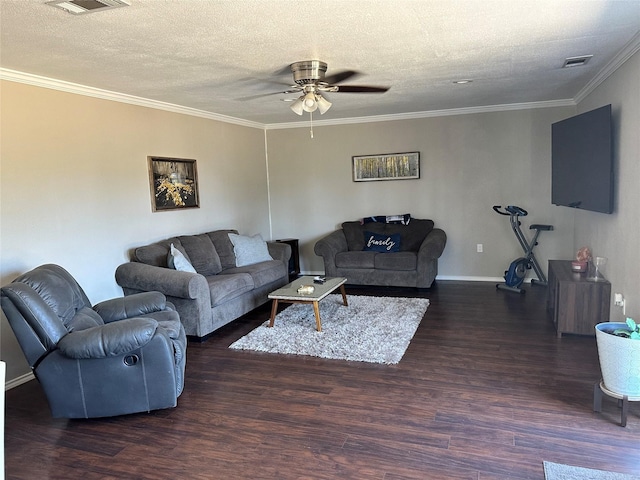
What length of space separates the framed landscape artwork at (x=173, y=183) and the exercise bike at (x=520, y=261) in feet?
12.6

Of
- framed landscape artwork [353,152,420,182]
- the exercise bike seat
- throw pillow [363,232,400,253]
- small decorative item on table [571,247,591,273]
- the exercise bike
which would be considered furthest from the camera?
framed landscape artwork [353,152,420,182]

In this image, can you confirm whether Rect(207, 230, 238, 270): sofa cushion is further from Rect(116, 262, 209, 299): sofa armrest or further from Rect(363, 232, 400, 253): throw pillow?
Rect(363, 232, 400, 253): throw pillow

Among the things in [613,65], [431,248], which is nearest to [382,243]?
[431,248]

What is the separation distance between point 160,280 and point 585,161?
387 cm

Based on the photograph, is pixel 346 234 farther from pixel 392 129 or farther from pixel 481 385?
pixel 481 385

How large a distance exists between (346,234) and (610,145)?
3613 millimetres

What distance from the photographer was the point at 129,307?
3.29 m

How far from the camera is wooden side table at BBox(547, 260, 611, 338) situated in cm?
370

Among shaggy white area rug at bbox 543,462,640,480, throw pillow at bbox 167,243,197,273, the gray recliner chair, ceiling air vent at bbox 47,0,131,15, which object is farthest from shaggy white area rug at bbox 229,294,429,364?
ceiling air vent at bbox 47,0,131,15

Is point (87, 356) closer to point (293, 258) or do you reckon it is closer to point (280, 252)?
point (280, 252)

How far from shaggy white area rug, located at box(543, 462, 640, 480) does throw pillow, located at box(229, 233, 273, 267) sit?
12.4 feet

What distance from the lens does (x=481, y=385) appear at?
3.03 metres

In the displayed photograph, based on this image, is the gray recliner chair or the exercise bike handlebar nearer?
the gray recliner chair

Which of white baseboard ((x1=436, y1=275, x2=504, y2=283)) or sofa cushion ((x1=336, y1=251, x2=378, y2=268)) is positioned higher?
sofa cushion ((x1=336, y1=251, x2=378, y2=268))
